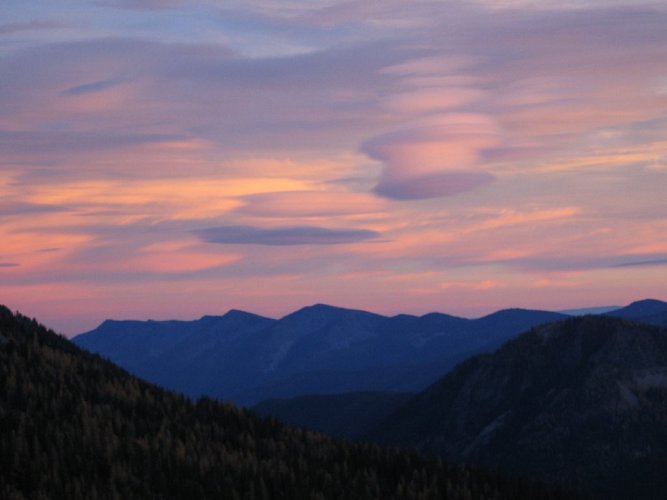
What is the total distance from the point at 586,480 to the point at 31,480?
50.9 metres

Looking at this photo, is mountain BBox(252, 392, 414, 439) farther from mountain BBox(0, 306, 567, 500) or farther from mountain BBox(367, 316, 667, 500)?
mountain BBox(0, 306, 567, 500)

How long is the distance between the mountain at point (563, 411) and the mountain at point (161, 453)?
36.9m

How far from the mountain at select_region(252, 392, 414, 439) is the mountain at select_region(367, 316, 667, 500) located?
12.7 metres

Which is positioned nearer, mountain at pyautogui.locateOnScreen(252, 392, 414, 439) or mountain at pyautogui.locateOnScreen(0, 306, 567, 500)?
mountain at pyautogui.locateOnScreen(0, 306, 567, 500)

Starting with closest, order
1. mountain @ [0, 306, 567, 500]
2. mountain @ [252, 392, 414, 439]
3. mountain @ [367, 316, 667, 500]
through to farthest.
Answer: mountain @ [0, 306, 567, 500]
mountain @ [367, 316, 667, 500]
mountain @ [252, 392, 414, 439]

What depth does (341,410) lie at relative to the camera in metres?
121

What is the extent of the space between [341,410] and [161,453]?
343 ft

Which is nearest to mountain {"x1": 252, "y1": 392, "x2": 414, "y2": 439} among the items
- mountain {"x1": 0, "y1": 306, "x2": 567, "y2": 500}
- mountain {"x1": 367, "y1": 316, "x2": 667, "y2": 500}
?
mountain {"x1": 367, "y1": 316, "x2": 667, "y2": 500}

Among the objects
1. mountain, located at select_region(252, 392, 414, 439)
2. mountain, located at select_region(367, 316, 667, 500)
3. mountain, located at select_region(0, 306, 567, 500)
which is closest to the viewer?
mountain, located at select_region(0, 306, 567, 500)

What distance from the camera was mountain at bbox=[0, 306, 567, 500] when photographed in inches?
643

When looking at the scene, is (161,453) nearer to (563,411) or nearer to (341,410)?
(563,411)

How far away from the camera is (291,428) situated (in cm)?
2316

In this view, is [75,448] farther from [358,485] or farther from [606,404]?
[606,404]

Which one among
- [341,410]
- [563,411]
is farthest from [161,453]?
[341,410]
